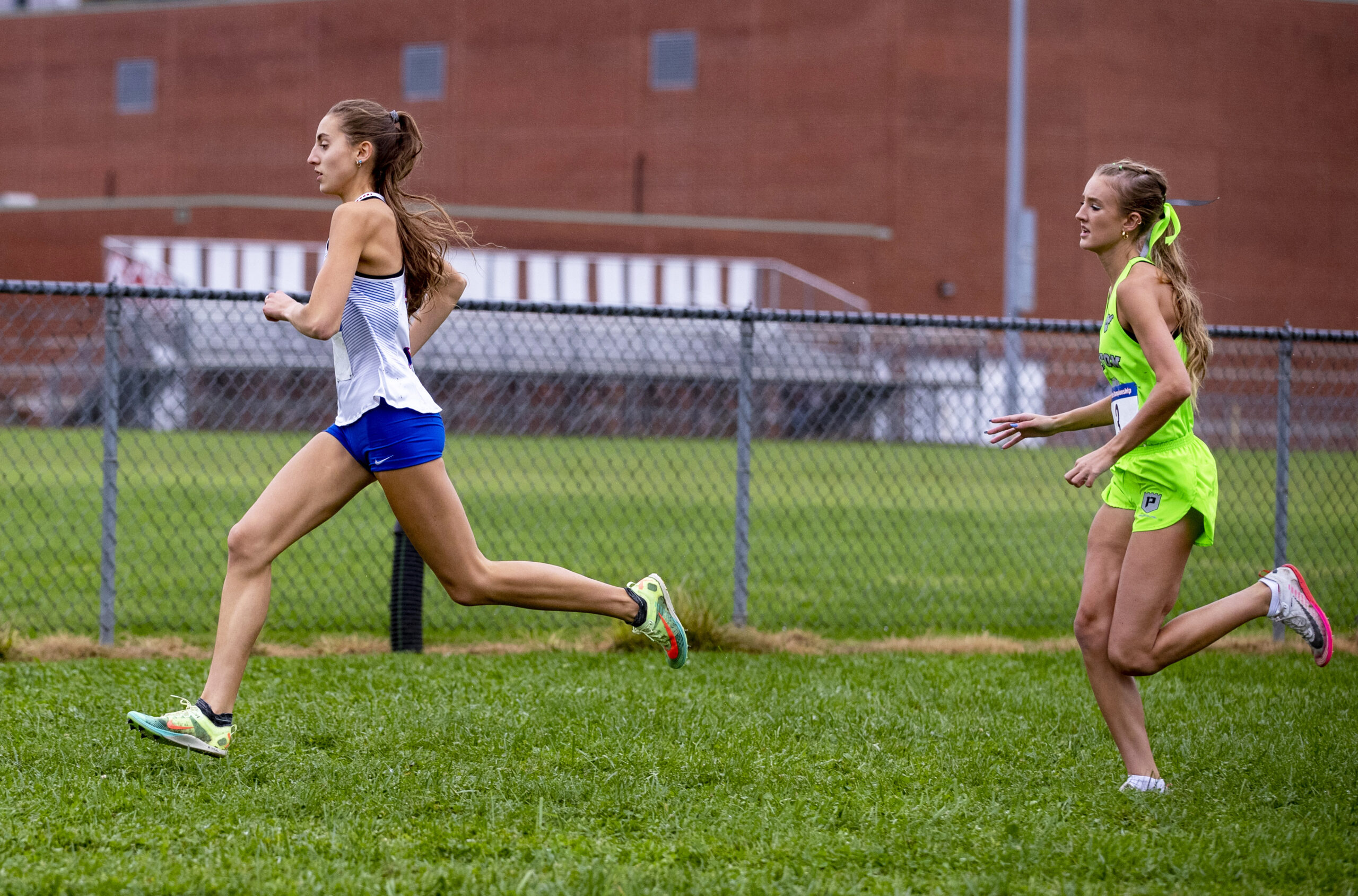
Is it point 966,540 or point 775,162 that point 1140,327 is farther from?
point 775,162

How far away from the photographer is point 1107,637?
3994mm

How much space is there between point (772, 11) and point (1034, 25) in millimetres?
6974

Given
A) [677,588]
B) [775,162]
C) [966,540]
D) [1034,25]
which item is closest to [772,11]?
[775,162]

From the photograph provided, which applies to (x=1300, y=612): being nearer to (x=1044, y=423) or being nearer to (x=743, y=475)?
(x=1044, y=423)

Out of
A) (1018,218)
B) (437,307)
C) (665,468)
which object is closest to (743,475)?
(437,307)

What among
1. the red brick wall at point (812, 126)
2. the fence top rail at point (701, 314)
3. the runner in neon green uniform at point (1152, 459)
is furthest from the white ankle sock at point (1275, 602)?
the red brick wall at point (812, 126)

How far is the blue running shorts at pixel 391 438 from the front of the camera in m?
3.91

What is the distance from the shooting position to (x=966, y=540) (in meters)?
11.1

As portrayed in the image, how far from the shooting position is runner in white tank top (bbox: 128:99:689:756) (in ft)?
12.8

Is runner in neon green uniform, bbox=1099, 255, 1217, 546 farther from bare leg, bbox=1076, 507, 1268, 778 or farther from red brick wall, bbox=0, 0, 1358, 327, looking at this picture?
red brick wall, bbox=0, 0, 1358, 327

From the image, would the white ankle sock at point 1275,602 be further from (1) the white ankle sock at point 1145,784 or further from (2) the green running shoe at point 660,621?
(2) the green running shoe at point 660,621

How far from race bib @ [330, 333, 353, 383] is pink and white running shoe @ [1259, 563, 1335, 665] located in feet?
9.61

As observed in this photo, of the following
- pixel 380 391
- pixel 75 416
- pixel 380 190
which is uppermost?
pixel 380 190

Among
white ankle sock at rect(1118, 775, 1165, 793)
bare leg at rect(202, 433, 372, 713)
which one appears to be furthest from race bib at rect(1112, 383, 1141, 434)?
bare leg at rect(202, 433, 372, 713)
